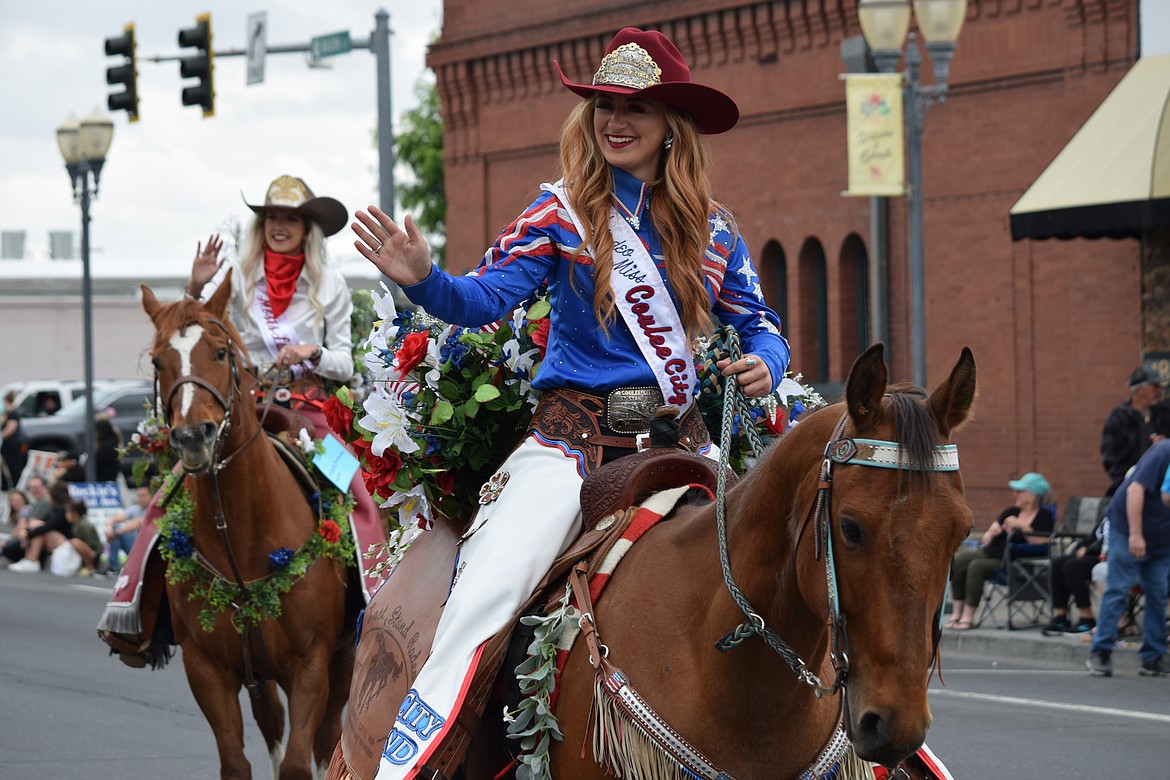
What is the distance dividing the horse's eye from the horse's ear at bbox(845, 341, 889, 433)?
0.66 feet

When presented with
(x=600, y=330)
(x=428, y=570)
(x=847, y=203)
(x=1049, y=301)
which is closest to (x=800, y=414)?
(x=600, y=330)

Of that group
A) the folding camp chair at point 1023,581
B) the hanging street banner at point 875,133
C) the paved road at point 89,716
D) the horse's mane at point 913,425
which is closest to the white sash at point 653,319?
the horse's mane at point 913,425

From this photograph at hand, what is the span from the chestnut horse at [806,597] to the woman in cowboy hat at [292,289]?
464 centimetres

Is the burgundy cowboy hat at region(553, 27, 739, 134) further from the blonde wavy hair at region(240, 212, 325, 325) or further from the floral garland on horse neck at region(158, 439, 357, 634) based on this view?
the blonde wavy hair at region(240, 212, 325, 325)

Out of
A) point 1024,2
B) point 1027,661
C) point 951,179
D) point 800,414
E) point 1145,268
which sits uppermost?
point 1024,2

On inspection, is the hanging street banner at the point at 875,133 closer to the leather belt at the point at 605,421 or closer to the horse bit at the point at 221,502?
the horse bit at the point at 221,502

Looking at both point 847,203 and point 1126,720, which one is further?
point 847,203

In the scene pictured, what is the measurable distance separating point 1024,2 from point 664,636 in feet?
65.9

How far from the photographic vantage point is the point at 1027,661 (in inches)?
563

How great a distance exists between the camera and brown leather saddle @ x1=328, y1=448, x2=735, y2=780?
4445mm

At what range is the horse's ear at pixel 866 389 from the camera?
3402mm

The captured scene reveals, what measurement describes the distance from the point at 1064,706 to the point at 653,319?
782cm

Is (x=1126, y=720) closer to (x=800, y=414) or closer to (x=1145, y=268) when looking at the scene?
(x=800, y=414)

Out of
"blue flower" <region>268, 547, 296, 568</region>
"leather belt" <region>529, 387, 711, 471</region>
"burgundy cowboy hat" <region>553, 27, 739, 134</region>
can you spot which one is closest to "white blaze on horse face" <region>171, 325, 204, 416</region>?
"blue flower" <region>268, 547, 296, 568</region>
